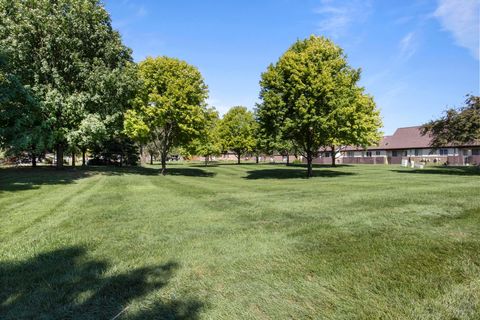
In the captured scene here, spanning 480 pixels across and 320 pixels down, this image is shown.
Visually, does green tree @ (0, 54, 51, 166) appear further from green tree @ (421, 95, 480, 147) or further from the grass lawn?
green tree @ (421, 95, 480, 147)

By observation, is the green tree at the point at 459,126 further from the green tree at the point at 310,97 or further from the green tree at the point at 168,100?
the green tree at the point at 168,100

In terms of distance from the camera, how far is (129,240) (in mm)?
6520

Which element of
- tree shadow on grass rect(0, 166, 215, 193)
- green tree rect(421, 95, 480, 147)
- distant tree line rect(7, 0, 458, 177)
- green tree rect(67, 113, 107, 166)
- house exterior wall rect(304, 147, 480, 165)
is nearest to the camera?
tree shadow on grass rect(0, 166, 215, 193)

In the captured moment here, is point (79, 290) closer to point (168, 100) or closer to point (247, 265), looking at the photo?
point (247, 265)

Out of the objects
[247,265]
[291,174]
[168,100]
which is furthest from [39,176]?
[247,265]

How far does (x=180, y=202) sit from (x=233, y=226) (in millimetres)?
4343

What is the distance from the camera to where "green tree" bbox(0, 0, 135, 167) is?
21.8 m

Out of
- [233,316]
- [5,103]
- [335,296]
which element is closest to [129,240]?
[233,316]

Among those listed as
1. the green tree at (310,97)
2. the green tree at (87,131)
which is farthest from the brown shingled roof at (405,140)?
the green tree at (87,131)

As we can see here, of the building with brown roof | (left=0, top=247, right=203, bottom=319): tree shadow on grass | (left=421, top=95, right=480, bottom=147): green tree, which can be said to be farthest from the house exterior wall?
(left=0, top=247, right=203, bottom=319): tree shadow on grass

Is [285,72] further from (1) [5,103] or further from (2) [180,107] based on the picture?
(1) [5,103]

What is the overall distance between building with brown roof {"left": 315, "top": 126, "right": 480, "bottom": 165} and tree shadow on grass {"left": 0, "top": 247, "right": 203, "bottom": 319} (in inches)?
2252

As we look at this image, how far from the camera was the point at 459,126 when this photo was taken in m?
25.9

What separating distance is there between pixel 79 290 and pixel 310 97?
20.1 m
